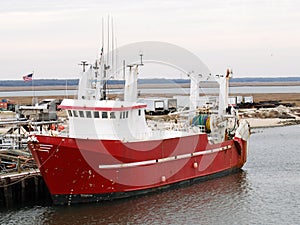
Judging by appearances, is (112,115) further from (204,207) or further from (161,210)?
(204,207)

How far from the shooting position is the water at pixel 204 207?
73.7 ft

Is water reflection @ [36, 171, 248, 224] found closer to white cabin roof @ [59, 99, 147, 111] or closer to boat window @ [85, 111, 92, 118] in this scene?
boat window @ [85, 111, 92, 118]

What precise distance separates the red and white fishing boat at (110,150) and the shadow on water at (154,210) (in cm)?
57

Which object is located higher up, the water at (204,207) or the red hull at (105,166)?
the red hull at (105,166)

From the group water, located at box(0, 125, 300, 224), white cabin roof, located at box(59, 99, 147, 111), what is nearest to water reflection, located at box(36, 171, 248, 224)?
water, located at box(0, 125, 300, 224)

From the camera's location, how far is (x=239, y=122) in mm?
33812

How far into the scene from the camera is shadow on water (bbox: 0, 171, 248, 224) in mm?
22484

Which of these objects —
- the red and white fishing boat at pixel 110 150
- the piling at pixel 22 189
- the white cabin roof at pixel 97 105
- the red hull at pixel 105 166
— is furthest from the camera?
the white cabin roof at pixel 97 105

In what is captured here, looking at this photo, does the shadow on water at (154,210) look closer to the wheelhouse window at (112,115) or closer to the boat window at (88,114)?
the wheelhouse window at (112,115)

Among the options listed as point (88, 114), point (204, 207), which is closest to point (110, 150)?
point (88, 114)

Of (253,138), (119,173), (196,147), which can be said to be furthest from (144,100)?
(119,173)

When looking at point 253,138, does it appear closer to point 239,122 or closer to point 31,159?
point 239,122

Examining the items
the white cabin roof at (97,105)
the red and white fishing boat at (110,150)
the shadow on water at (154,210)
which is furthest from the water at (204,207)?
the white cabin roof at (97,105)

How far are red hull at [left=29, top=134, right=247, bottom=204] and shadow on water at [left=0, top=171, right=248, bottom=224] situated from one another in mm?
563
